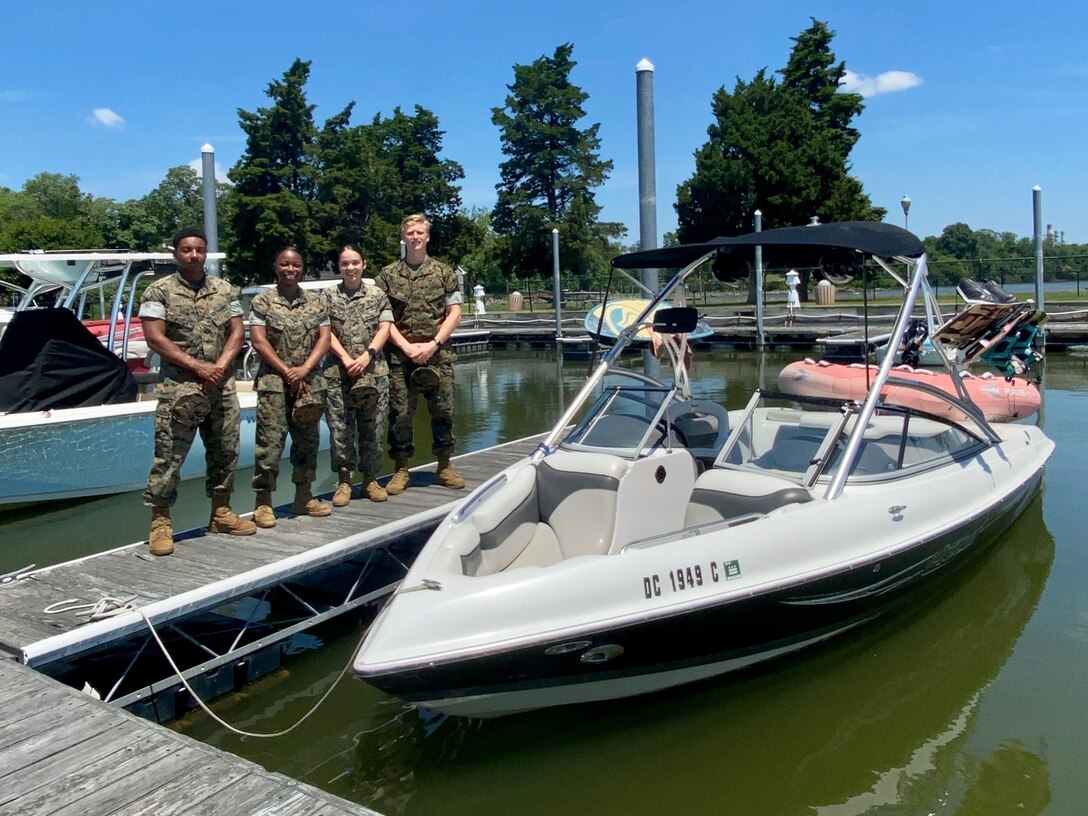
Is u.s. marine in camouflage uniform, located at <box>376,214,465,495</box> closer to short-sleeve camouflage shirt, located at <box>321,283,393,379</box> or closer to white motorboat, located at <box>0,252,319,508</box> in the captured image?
short-sleeve camouflage shirt, located at <box>321,283,393,379</box>

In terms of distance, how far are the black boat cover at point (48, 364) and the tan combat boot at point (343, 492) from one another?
3.94m

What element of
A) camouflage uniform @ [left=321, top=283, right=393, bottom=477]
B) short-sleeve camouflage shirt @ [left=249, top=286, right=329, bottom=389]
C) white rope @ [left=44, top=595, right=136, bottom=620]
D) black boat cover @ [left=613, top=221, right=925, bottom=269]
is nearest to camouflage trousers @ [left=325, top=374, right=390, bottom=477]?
camouflage uniform @ [left=321, top=283, right=393, bottom=477]

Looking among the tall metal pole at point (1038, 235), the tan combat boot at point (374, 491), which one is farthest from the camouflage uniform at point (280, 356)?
the tall metal pole at point (1038, 235)

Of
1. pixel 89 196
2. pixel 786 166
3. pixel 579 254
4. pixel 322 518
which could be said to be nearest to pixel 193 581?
pixel 322 518

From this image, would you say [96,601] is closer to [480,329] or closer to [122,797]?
[122,797]

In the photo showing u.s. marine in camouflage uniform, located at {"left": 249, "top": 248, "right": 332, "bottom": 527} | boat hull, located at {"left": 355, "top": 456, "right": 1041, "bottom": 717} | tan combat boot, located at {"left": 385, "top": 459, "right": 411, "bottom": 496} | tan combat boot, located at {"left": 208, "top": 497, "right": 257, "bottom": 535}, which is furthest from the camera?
tan combat boot, located at {"left": 385, "top": 459, "right": 411, "bottom": 496}

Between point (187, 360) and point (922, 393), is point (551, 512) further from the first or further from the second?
point (922, 393)

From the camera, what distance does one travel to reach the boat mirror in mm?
5961

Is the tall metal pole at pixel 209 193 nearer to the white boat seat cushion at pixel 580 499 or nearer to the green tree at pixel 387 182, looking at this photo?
the white boat seat cushion at pixel 580 499

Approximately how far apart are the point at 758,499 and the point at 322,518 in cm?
281

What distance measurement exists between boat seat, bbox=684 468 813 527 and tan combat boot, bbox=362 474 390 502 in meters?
2.32

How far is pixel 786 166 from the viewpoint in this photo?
119ft

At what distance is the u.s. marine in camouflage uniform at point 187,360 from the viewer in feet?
Result: 16.3

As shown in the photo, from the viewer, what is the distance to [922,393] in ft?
19.1
